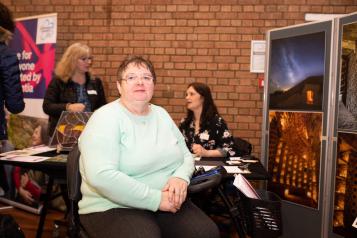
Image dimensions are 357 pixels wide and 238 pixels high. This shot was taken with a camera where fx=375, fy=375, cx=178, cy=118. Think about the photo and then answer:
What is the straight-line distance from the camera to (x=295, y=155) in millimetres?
3283

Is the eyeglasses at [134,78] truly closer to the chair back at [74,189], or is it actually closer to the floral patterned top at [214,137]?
the chair back at [74,189]

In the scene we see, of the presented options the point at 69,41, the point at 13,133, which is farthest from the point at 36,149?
the point at 69,41

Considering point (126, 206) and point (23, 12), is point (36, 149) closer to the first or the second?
point (126, 206)

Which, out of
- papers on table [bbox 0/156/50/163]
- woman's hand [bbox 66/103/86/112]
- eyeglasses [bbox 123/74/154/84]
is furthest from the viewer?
woman's hand [bbox 66/103/86/112]

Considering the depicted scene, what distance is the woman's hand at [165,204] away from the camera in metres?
1.63

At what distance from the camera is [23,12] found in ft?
14.8

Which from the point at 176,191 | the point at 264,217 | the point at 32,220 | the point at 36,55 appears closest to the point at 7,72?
the point at 176,191

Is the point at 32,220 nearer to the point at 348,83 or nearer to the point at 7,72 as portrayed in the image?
the point at 7,72

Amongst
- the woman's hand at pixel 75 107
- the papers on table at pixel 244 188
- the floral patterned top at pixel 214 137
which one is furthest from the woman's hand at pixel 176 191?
the woman's hand at pixel 75 107

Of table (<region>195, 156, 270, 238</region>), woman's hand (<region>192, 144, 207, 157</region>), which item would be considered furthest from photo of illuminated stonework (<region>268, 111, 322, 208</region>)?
woman's hand (<region>192, 144, 207, 157</region>)

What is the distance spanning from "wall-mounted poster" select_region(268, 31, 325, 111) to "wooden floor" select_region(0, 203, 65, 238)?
2.26m

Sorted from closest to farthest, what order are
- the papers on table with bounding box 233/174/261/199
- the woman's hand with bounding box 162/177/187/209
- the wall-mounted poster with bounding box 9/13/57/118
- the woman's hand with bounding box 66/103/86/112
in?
the woman's hand with bounding box 162/177/187/209
the papers on table with bounding box 233/174/261/199
the woman's hand with bounding box 66/103/86/112
the wall-mounted poster with bounding box 9/13/57/118

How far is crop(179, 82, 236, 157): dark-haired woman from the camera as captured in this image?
3043 millimetres

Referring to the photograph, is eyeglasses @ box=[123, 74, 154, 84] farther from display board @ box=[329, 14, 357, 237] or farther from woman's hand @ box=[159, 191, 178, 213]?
display board @ box=[329, 14, 357, 237]
